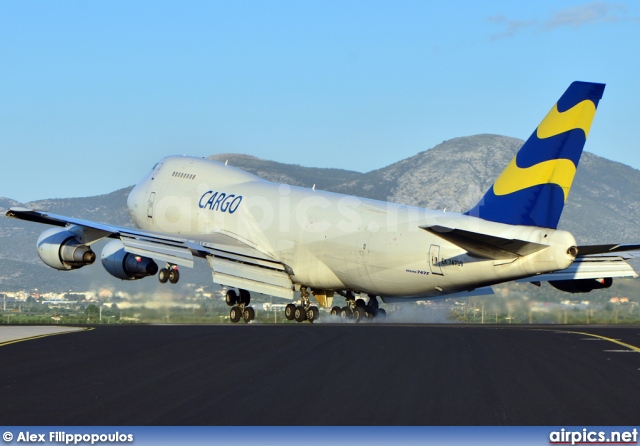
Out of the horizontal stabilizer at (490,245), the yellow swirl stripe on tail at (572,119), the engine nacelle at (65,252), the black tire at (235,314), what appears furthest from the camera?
the black tire at (235,314)

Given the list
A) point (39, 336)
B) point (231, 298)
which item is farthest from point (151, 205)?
point (39, 336)

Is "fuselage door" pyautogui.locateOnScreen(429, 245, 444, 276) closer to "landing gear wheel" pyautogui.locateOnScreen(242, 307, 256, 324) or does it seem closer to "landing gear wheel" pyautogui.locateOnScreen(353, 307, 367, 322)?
"landing gear wheel" pyautogui.locateOnScreen(353, 307, 367, 322)

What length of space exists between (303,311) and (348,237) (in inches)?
235

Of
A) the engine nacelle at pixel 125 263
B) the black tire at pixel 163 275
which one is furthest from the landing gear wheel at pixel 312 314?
the engine nacelle at pixel 125 263

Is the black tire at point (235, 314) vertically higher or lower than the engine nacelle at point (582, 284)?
lower

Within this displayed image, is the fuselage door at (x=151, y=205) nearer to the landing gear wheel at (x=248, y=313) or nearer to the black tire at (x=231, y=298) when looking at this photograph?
the black tire at (x=231, y=298)

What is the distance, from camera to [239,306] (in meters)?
53.5

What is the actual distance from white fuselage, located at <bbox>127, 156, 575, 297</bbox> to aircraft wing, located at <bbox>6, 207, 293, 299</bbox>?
3.43 ft

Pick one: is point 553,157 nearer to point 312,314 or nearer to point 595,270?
point 595,270

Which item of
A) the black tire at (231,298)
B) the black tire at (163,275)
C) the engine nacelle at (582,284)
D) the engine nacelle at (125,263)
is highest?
the engine nacelle at (125,263)

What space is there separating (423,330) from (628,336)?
821 cm

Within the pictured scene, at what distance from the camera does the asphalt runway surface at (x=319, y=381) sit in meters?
→ 17.4

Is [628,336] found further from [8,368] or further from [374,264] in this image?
[8,368]

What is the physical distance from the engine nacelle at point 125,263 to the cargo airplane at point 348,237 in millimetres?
59
